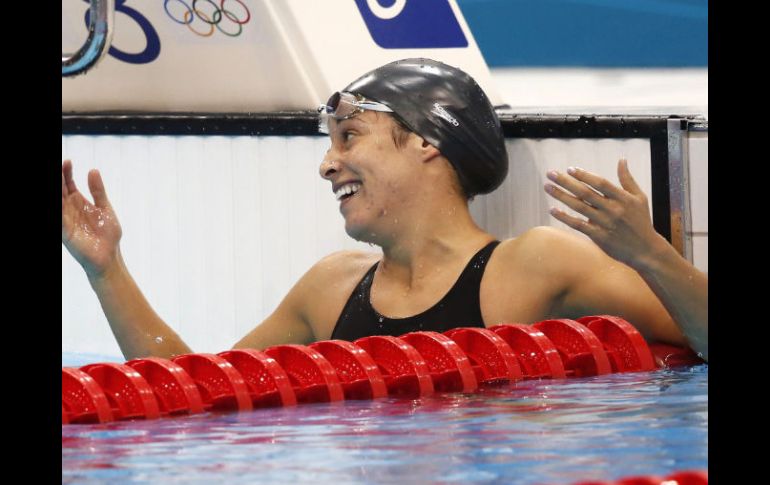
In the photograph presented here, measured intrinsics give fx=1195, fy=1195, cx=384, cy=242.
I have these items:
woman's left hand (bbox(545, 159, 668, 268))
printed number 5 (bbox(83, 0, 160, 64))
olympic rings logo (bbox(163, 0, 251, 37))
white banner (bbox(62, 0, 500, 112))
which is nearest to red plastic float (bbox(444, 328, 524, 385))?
woman's left hand (bbox(545, 159, 668, 268))

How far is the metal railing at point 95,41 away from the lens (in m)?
2.41

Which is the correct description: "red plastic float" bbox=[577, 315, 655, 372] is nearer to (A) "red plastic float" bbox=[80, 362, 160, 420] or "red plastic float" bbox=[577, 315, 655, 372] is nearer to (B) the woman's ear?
(B) the woman's ear

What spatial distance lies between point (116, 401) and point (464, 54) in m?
1.75

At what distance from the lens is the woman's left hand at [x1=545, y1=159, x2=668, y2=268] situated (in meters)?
2.03

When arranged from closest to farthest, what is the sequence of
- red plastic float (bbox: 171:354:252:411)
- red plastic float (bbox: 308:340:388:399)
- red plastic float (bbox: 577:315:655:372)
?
red plastic float (bbox: 171:354:252:411), red plastic float (bbox: 308:340:388:399), red plastic float (bbox: 577:315:655:372)

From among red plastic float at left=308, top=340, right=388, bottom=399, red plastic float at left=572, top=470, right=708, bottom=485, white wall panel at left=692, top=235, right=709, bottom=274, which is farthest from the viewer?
white wall panel at left=692, top=235, right=709, bottom=274

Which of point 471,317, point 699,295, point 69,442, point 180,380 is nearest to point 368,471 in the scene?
point 69,442

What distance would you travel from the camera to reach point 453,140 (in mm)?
2768

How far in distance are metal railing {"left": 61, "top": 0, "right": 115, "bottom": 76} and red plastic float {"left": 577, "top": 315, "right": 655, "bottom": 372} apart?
116 cm

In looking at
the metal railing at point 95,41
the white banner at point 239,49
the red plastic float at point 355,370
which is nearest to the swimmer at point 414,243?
the metal railing at point 95,41

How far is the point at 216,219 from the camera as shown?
3.30 meters

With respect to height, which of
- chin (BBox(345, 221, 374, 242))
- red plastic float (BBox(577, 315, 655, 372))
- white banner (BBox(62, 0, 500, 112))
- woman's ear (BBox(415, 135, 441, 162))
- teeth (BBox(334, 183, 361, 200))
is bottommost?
red plastic float (BBox(577, 315, 655, 372))

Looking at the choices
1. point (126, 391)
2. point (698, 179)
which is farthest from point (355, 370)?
point (698, 179)

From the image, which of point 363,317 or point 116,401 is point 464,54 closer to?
point 363,317
